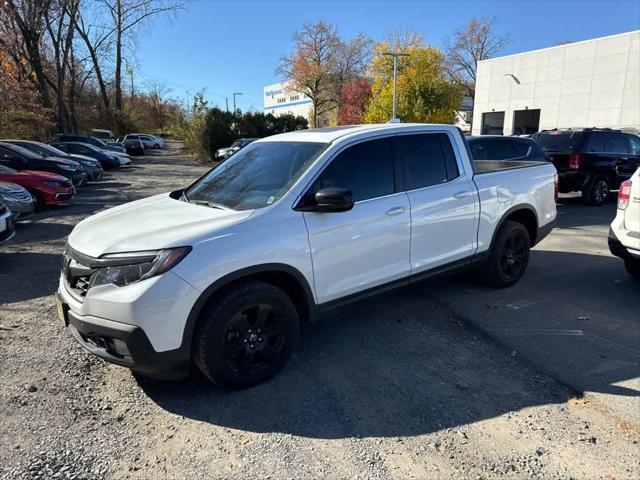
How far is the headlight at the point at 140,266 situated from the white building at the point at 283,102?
294ft

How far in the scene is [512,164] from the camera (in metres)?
5.84

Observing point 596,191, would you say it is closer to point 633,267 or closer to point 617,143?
point 617,143

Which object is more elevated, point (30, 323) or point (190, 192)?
point (190, 192)

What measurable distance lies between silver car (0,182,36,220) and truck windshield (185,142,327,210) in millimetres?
6664

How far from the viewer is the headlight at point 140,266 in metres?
2.88

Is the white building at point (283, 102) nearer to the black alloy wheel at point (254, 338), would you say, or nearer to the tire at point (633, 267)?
the tire at point (633, 267)

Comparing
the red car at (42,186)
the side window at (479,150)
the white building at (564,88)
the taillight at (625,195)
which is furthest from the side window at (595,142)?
the white building at (564,88)

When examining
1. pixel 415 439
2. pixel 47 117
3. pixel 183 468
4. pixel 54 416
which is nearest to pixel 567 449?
pixel 415 439

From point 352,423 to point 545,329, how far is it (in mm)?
2349

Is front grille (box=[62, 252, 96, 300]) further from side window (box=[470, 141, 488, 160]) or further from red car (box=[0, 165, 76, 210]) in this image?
red car (box=[0, 165, 76, 210])

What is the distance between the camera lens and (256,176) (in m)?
3.94

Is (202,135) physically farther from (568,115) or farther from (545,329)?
(545,329)

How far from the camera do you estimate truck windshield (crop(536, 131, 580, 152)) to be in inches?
441

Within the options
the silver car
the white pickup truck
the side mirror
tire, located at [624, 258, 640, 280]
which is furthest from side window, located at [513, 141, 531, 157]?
the silver car
